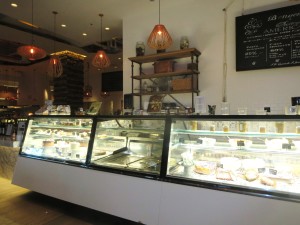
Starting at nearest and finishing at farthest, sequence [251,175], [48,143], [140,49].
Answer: [251,175], [48,143], [140,49]

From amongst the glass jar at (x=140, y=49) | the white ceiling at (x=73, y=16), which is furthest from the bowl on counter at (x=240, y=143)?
the white ceiling at (x=73, y=16)

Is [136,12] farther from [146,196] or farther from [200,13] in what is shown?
[146,196]

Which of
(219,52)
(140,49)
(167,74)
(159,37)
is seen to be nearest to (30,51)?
(140,49)

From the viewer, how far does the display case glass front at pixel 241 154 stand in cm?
188

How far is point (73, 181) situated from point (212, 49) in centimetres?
310

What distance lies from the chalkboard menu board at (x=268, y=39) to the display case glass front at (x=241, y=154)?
175 cm

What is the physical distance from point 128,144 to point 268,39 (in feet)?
8.93

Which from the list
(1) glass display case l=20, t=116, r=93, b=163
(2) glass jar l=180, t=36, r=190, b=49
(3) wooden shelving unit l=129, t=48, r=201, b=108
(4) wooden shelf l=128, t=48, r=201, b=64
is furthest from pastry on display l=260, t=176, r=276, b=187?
(2) glass jar l=180, t=36, r=190, b=49

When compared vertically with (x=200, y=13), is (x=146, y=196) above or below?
below

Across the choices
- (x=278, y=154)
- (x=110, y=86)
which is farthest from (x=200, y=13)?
(x=110, y=86)

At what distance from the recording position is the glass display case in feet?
10.2

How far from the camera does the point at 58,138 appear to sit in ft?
11.4

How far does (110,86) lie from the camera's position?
1081cm

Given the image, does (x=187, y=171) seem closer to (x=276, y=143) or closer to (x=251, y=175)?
(x=251, y=175)
